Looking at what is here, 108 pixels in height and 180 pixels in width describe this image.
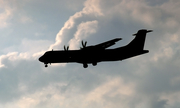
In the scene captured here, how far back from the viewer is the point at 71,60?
35500mm

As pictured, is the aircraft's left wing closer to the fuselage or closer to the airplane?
the airplane

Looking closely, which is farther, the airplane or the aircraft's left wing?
the airplane

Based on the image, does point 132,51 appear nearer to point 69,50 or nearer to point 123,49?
point 123,49

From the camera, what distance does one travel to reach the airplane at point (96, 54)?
34688 millimetres

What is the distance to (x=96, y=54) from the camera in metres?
34.8

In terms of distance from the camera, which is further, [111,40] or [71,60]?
[71,60]

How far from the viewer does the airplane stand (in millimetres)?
34688

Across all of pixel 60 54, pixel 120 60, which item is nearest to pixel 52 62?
pixel 60 54

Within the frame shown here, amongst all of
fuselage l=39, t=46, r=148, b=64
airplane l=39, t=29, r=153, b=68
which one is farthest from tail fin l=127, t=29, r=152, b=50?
fuselage l=39, t=46, r=148, b=64

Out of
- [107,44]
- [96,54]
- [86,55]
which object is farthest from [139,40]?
[86,55]

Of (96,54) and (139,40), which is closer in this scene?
(96,54)

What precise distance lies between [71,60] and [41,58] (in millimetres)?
7625


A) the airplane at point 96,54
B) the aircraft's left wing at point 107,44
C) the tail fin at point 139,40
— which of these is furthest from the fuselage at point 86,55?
the tail fin at point 139,40

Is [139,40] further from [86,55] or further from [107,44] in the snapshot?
[86,55]
